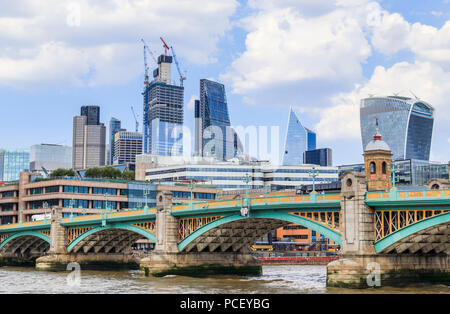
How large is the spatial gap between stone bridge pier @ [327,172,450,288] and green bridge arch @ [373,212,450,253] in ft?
3.23

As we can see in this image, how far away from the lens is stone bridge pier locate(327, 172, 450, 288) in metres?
59.6

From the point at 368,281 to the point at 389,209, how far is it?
7040 mm

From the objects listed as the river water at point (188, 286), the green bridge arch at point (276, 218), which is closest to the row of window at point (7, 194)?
the river water at point (188, 286)

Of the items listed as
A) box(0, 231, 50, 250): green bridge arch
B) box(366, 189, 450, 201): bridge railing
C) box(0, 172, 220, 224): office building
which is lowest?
box(0, 231, 50, 250): green bridge arch

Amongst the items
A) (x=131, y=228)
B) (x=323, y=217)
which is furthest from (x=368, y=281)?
(x=131, y=228)

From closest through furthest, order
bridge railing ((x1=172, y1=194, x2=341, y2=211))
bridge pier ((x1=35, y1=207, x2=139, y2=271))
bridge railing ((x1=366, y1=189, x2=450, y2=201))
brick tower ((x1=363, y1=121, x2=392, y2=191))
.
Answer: bridge railing ((x1=366, y1=189, x2=450, y2=201)) → bridge railing ((x1=172, y1=194, x2=341, y2=211)) → bridge pier ((x1=35, y1=207, x2=139, y2=271)) → brick tower ((x1=363, y1=121, x2=392, y2=191))

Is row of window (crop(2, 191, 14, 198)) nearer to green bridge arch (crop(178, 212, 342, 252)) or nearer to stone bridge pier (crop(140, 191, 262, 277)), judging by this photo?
stone bridge pier (crop(140, 191, 262, 277))

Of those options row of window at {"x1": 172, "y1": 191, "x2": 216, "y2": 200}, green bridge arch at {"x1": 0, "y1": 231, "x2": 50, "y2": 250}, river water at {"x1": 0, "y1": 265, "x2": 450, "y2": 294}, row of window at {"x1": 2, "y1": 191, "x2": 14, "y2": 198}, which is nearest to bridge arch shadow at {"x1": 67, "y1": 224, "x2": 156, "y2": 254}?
green bridge arch at {"x1": 0, "y1": 231, "x2": 50, "y2": 250}

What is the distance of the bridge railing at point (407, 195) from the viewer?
5526cm

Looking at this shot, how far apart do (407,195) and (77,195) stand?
106 metres

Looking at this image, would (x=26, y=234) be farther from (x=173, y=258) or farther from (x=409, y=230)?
(x=409, y=230)

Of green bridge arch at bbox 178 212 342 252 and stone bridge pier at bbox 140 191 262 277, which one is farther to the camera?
stone bridge pier at bbox 140 191 262 277
